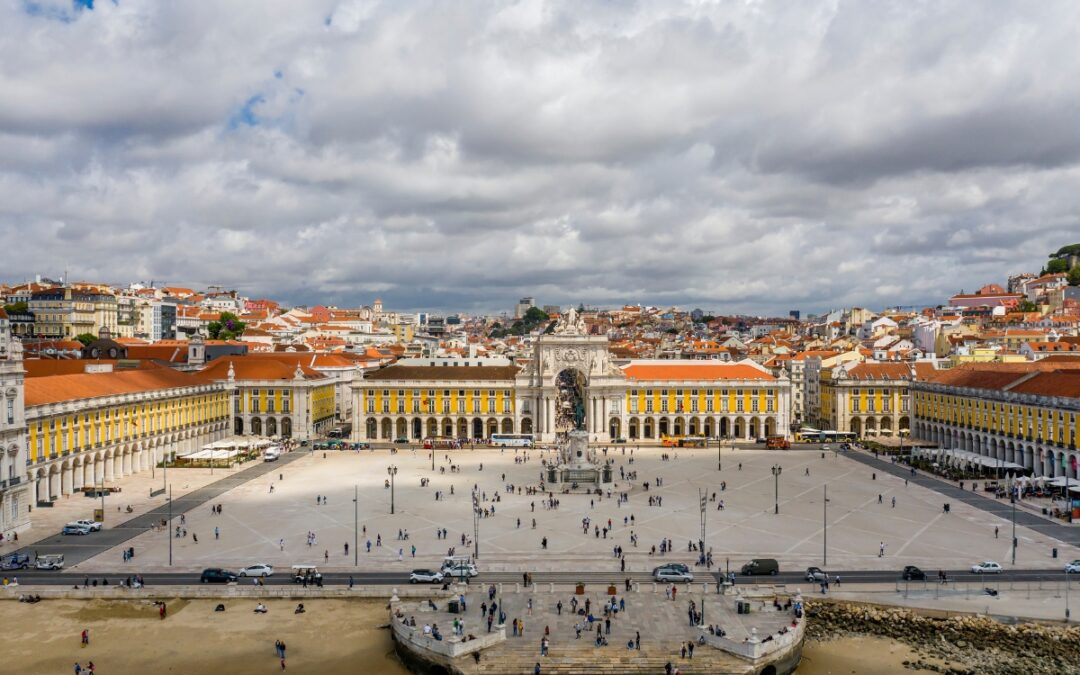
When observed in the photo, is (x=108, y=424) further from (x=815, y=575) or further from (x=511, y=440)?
(x=815, y=575)

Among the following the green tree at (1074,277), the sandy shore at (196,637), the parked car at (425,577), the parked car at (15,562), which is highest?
the green tree at (1074,277)

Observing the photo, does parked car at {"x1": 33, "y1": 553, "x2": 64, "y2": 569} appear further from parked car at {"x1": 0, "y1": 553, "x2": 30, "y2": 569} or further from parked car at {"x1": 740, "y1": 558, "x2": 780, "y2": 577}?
parked car at {"x1": 740, "y1": 558, "x2": 780, "y2": 577}

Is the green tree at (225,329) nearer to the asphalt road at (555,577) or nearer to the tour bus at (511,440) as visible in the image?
the tour bus at (511,440)

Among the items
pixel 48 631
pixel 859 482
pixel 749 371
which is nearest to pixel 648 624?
pixel 48 631

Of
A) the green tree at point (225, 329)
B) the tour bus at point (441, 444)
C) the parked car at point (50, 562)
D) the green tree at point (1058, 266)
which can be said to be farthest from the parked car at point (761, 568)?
the green tree at point (1058, 266)

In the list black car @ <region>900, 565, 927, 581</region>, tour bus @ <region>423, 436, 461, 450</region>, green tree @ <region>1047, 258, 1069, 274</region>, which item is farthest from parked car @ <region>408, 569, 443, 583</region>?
green tree @ <region>1047, 258, 1069, 274</region>
